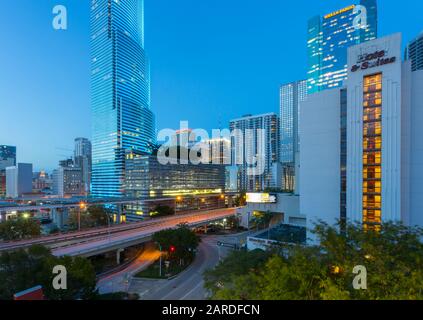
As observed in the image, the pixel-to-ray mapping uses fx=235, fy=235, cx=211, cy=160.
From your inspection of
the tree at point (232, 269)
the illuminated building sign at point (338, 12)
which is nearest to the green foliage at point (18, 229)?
the tree at point (232, 269)

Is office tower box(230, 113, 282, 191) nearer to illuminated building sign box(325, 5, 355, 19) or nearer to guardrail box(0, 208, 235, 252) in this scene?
illuminated building sign box(325, 5, 355, 19)

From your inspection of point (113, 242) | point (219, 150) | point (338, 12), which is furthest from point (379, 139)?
point (338, 12)

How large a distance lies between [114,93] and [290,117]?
97687 mm

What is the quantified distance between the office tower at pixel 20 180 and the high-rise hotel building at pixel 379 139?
12408cm

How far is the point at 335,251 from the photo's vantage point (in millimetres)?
9750

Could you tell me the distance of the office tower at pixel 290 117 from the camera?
13175cm

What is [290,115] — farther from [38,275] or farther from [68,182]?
[38,275]

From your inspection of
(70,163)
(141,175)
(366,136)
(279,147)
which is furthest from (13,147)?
(366,136)

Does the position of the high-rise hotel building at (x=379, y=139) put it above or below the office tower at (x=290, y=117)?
below

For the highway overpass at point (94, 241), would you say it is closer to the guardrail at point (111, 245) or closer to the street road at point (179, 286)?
the guardrail at point (111, 245)

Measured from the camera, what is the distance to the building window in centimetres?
2605

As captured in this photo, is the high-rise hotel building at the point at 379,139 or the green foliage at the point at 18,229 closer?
the high-rise hotel building at the point at 379,139

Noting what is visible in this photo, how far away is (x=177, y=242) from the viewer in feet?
87.5
